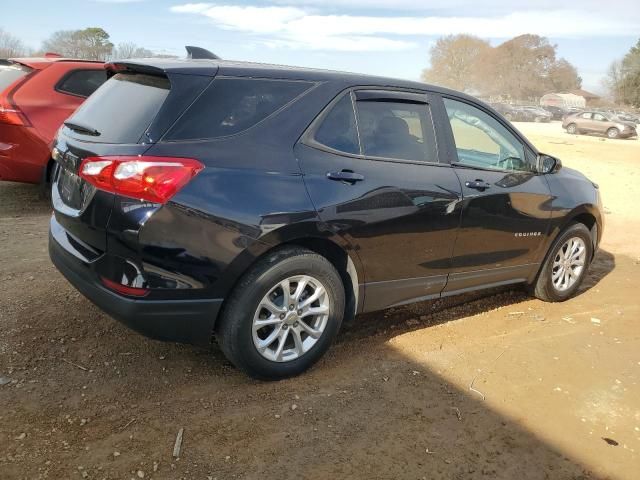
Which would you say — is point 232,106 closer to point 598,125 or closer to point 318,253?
point 318,253

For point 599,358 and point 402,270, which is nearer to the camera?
point 402,270

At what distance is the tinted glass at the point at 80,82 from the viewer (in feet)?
23.0

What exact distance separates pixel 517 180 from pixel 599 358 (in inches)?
54.9

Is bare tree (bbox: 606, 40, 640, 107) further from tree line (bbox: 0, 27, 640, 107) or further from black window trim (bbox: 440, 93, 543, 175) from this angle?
black window trim (bbox: 440, 93, 543, 175)

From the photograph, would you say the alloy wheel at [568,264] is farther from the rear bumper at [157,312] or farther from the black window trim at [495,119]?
the rear bumper at [157,312]

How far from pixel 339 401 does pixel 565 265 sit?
2828mm

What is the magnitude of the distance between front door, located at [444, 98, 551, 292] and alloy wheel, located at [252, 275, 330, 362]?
45.8 inches

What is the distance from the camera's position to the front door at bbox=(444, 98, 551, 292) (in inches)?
157

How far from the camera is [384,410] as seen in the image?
10.4 feet

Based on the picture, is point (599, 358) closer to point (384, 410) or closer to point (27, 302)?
point (384, 410)

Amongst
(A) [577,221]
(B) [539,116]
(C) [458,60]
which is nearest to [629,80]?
(B) [539,116]

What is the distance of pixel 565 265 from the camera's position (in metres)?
5.04

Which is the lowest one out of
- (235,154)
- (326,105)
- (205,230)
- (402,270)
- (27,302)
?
(27,302)

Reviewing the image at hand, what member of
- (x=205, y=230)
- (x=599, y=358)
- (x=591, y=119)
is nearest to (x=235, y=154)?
(x=205, y=230)
